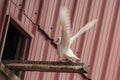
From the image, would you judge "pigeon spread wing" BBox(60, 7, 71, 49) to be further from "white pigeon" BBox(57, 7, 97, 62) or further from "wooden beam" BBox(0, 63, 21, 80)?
"wooden beam" BBox(0, 63, 21, 80)

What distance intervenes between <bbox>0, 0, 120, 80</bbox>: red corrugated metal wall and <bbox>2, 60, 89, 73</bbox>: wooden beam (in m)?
0.74

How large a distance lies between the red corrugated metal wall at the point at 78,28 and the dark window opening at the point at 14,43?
0.17 meters

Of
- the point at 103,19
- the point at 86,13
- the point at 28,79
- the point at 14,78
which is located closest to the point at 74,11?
the point at 86,13

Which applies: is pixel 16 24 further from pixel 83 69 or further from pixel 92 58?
pixel 92 58

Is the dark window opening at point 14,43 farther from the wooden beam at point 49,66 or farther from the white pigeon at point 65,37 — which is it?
the white pigeon at point 65,37

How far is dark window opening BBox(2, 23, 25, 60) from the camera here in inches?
278

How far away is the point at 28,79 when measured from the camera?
23.9 feet

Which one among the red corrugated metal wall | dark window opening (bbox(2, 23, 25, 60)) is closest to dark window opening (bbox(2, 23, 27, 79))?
dark window opening (bbox(2, 23, 25, 60))

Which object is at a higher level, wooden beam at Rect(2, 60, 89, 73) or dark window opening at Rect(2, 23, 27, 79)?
dark window opening at Rect(2, 23, 27, 79)

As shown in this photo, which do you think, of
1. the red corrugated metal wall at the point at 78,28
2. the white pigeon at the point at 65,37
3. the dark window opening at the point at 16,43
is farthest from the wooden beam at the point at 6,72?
the dark window opening at the point at 16,43

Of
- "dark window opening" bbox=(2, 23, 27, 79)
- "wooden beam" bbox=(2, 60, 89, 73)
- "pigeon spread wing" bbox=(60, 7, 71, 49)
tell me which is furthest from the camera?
"dark window opening" bbox=(2, 23, 27, 79)

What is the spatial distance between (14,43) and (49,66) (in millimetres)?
1375

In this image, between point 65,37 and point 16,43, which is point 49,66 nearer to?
point 65,37

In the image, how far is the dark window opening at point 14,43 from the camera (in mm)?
7066
